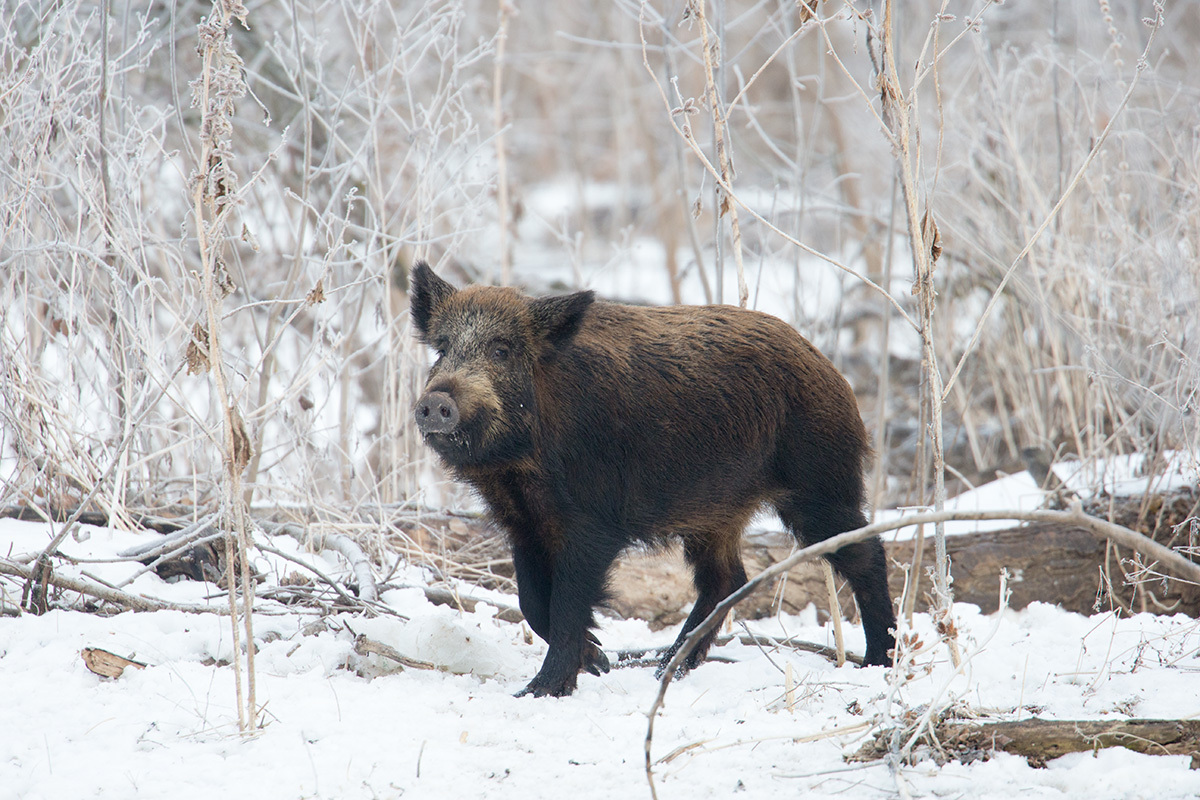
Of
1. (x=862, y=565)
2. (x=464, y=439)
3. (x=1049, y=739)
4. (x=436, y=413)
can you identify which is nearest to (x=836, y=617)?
(x=862, y=565)

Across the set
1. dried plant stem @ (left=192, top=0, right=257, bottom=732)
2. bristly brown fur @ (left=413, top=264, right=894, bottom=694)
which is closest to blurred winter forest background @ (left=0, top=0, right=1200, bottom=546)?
dried plant stem @ (left=192, top=0, right=257, bottom=732)

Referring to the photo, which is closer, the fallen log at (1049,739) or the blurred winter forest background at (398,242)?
the fallen log at (1049,739)

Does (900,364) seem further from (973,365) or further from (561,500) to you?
(561,500)

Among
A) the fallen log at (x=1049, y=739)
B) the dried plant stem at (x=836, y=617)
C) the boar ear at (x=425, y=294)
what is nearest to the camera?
the fallen log at (x=1049, y=739)

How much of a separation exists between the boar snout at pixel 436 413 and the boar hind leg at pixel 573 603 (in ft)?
2.34

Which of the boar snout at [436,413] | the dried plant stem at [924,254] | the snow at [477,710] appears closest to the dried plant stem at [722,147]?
the dried plant stem at [924,254]

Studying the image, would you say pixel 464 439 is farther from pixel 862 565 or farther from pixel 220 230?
pixel 862 565

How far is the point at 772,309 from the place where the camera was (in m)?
12.3

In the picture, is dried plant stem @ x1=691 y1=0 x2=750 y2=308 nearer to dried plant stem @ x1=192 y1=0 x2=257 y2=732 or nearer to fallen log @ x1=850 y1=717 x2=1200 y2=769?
dried plant stem @ x1=192 y1=0 x2=257 y2=732

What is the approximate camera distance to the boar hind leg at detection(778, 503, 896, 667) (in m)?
4.05

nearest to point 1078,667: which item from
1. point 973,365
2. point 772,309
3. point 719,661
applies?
point 719,661

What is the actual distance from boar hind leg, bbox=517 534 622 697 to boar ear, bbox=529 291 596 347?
78 centimetres

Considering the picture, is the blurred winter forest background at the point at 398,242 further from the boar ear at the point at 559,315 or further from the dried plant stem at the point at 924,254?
the boar ear at the point at 559,315

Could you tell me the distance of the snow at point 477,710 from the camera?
2600 mm
